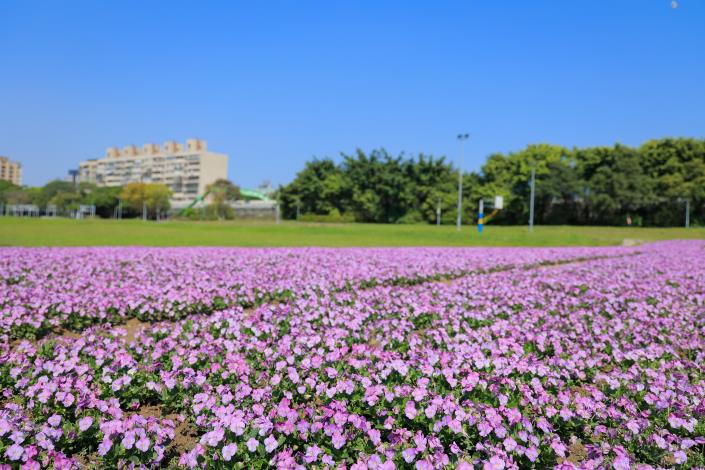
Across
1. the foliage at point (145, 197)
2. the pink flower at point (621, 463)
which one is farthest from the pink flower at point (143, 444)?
the foliage at point (145, 197)

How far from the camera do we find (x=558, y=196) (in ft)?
209

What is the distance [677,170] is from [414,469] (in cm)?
6757

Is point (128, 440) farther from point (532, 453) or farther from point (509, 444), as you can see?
point (532, 453)

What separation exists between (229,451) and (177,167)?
185m

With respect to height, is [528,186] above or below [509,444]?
above

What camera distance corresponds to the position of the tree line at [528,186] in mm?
57594

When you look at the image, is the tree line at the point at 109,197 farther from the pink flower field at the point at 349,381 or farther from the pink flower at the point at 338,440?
the pink flower at the point at 338,440

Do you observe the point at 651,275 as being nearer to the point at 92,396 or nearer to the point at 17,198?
the point at 92,396

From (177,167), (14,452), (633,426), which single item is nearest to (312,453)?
(14,452)

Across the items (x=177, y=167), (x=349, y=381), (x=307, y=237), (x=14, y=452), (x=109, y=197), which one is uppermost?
(x=177, y=167)

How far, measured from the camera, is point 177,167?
17688cm

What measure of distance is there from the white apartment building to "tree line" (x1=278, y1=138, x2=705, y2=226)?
95970 millimetres

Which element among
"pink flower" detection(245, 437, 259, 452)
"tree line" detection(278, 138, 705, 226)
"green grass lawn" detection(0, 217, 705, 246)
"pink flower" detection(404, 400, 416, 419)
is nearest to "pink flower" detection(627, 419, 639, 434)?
"pink flower" detection(404, 400, 416, 419)

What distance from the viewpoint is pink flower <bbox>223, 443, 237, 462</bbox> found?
2695 millimetres
